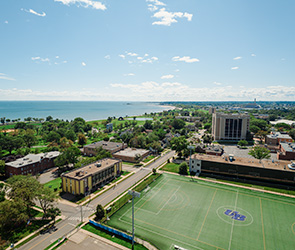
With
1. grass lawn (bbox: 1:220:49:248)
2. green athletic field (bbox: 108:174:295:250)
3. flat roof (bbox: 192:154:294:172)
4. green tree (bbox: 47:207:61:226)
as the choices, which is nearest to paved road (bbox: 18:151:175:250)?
green tree (bbox: 47:207:61:226)

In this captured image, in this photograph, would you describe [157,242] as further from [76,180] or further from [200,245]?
[76,180]

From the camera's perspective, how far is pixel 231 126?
11756cm

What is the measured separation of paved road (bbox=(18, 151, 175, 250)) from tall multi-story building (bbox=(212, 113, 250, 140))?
239ft

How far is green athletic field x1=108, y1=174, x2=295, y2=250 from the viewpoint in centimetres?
3378

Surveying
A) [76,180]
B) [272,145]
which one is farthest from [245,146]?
[76,180]

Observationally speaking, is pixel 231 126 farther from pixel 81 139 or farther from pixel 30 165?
pixel 30 165

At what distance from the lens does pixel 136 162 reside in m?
78.6

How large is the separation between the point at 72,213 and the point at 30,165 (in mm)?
33606

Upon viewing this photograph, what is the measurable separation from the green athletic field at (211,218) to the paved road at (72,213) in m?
6.58

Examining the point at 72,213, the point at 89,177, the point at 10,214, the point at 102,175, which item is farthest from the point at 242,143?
the point at 10,214

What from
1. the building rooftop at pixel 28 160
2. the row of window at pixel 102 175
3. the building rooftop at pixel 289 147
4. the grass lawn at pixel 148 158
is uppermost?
the building rooftop at pixel 289 147

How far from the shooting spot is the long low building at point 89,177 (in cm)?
4981

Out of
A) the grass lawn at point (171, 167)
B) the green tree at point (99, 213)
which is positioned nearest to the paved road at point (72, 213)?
the green tree at point (99, 213)

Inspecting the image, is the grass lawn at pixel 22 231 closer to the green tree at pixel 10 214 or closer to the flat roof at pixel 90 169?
the green tree at pixel 10 214
